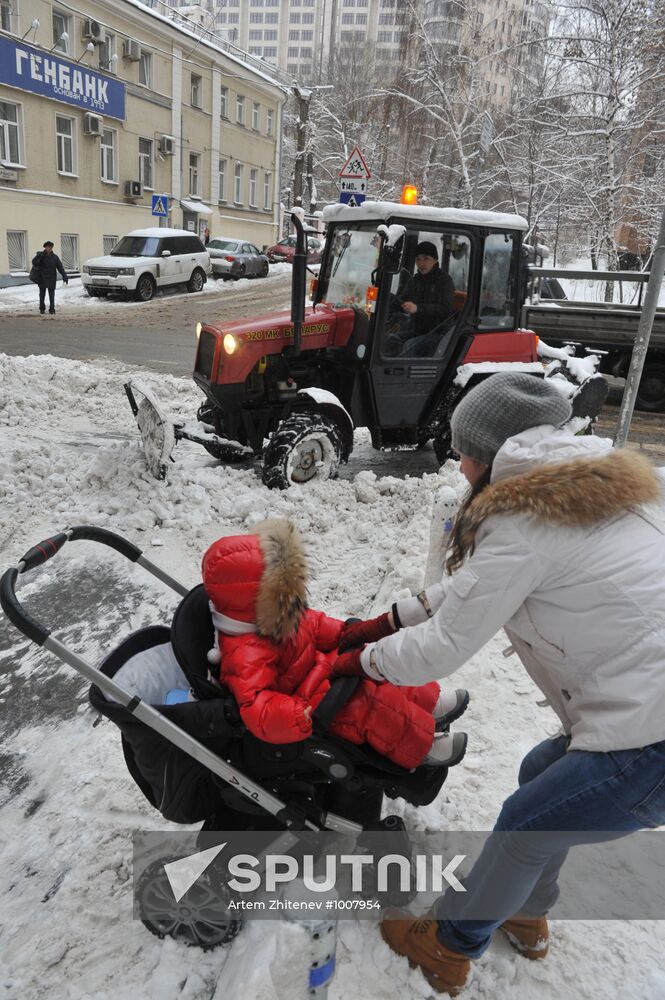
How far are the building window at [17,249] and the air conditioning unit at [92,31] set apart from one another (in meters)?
7.50

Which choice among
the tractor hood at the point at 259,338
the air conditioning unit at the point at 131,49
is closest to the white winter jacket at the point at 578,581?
the tractor hood at the point at 259,338

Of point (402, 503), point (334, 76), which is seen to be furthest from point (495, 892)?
point (334, 76)

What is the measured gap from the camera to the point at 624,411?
245 inches

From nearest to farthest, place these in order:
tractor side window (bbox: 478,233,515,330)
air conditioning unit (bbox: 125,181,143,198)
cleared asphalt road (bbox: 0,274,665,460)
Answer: tractor side window (bbox: 478,233,515,330), cleared asphalt road (bbox: 0,274,665,460), air conditioning unit (bbox: 125,181,143,198)

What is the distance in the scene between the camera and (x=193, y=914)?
225cm

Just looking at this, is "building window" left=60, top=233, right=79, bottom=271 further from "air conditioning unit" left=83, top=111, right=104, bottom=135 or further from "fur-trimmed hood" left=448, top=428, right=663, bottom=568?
"fur-trimmed hood" left=448, top=428, right=663, bottom=568

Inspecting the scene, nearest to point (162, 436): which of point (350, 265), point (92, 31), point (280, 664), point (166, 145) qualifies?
point (350, 265)

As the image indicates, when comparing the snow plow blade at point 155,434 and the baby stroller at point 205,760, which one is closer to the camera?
the baby stroller at point 205,760

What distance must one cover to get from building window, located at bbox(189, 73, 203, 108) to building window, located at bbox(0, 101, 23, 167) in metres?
10.5

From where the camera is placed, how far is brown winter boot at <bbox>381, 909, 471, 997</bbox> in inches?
82.7

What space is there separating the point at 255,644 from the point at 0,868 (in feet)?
4.67

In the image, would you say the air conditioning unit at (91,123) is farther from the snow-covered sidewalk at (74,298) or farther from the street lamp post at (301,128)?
the street lamp post at (301,128)

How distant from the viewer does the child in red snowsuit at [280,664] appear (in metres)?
2.15

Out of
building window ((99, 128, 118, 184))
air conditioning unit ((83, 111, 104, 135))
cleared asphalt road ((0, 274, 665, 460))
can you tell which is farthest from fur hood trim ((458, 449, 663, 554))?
building window ((99, 128, 118, 184))
